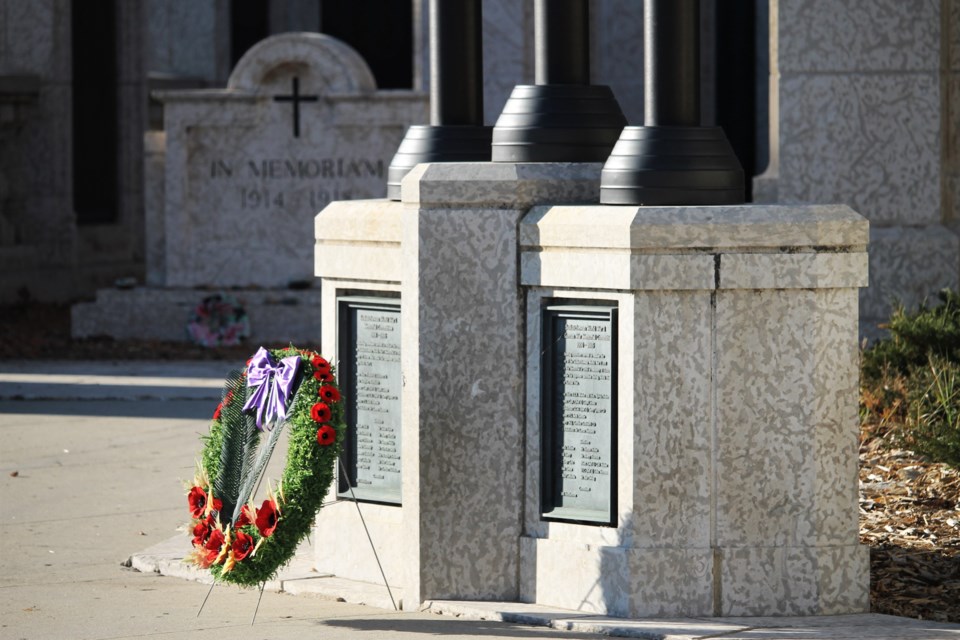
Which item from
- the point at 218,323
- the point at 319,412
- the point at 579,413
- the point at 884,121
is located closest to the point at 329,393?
the point at 319,412

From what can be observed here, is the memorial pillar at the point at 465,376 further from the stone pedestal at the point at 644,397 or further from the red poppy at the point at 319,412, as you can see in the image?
the red poppy at the point at 319,412

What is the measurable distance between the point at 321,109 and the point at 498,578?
29.2 ft

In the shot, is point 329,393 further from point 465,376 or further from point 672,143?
point 672,143

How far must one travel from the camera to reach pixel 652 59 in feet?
20.3

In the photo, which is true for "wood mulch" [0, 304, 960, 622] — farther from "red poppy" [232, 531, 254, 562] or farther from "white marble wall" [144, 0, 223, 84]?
"white marble wall" [144, 0, 223, 84]

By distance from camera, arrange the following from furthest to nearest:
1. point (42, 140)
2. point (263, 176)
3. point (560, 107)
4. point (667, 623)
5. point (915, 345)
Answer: point (42, 140) → point (263, 176) → point (915, 345) → point (560, 107) → point (667, 623)

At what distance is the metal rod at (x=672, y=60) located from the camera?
20.1 ft

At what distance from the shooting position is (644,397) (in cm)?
579

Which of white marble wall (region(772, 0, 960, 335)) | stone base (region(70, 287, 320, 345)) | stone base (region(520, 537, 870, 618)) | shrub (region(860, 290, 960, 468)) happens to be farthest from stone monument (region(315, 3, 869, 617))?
stone base (region(70, 287, 320, 345))

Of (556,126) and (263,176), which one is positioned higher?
(263,176)

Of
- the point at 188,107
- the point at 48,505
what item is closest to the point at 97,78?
the point at 188,107

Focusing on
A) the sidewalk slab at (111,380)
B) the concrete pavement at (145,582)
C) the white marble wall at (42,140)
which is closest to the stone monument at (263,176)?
the sidewalk slab at (111,380)

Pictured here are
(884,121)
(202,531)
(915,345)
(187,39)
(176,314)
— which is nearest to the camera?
(202,531)

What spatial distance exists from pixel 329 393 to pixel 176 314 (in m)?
8.85
